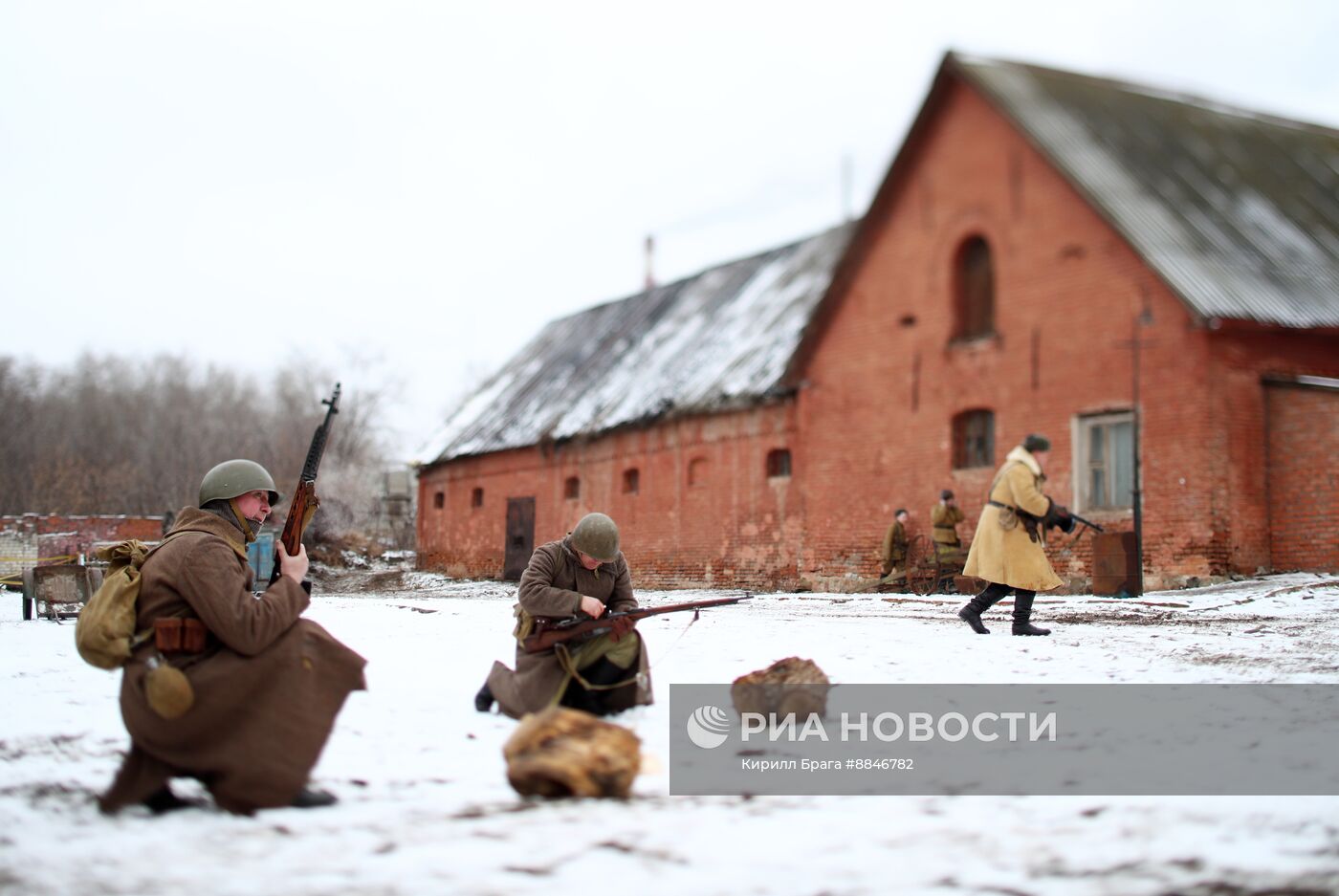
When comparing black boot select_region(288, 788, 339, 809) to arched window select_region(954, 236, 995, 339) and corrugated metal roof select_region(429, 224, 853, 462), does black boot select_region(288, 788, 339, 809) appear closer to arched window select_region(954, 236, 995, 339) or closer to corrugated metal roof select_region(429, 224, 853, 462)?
arched window select_region(954, 236, 995, 339)

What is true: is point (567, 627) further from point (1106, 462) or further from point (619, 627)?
point (1106, 462)

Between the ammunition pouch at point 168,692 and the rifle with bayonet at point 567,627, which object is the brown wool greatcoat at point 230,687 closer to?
the ammunition pouch at point 168,692

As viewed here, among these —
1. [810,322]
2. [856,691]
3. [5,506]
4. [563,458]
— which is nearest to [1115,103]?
[810,322]

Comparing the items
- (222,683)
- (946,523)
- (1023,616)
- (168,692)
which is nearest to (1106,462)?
(946,523)

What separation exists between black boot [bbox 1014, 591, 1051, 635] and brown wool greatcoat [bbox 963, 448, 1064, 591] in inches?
3.1

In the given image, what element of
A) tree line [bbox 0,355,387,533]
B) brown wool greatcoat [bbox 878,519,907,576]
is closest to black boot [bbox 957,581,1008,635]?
brown wool greatcoat [bbox 878,519,907,576]

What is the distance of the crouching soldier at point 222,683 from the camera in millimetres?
4973

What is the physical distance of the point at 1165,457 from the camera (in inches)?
648

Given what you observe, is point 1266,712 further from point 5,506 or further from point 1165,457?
point 5,506

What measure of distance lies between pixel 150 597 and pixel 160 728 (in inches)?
22.3

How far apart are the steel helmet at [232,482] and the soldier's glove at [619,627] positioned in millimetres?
2188

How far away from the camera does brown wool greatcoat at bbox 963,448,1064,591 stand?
10680 mm

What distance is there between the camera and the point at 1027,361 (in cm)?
1817

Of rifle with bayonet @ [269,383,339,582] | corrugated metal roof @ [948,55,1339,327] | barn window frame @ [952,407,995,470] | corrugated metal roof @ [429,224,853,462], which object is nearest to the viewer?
rifle with bayonet @ [269,383,339,582]
